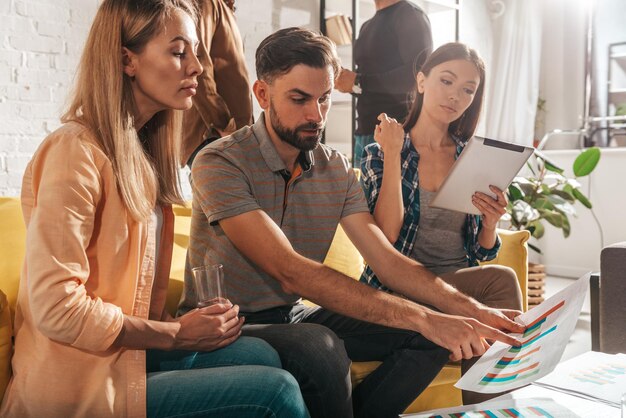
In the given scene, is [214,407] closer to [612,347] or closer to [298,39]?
[298,39]

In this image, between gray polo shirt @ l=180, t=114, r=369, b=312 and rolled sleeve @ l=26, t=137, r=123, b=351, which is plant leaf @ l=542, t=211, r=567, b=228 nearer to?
gray polo shirt @ l=180, t=114, r=369, b=312

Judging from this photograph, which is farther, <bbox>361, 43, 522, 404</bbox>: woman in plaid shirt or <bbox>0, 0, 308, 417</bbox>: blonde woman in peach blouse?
<bbox>361, 43, 522, 404</bbox>: woman in plaid shirt

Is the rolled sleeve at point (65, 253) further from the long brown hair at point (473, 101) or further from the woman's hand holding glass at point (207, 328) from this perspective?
the long brown hair at point (473, 101)

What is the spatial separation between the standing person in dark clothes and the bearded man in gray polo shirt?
1.10 meters

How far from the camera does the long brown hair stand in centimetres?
205

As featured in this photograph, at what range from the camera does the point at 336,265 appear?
2.07 m

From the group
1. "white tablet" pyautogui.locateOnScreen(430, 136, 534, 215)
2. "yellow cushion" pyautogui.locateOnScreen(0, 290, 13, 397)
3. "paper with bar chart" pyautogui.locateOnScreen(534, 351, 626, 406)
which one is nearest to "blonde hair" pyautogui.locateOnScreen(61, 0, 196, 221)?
"yellow cushion" pyautogui.locateOnScreen(0, 290, 13, 397)

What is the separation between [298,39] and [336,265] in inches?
30.9

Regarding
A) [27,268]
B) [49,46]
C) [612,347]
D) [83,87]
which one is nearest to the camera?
[27,268]

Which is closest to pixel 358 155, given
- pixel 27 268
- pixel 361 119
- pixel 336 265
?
pixel 361 119

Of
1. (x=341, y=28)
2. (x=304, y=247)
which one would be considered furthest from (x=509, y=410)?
(x=341, y=28)

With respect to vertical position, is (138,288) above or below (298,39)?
below

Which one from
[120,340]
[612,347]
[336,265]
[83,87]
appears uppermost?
[83,87]

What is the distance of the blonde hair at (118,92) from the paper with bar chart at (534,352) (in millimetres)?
615
